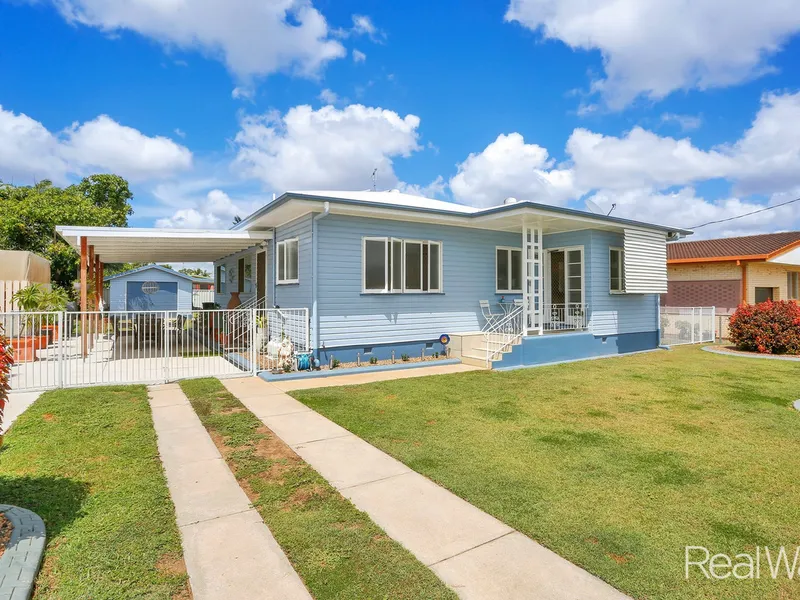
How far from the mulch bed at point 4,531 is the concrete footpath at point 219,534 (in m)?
1.00

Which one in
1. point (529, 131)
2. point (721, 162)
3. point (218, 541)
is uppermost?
point (721, 162)

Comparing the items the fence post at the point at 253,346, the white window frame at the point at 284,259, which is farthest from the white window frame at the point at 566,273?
the fence post at the point at 253,346

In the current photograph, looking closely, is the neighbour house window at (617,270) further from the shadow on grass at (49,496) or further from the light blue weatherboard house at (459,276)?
the shadow on grass at (49,496)

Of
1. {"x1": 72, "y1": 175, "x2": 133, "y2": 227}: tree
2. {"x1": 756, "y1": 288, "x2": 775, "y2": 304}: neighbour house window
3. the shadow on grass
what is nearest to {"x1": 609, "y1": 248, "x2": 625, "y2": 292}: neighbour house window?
{"x1": 756, "y1": 288, "x2": 775, "y2": 304}: neighbour house window

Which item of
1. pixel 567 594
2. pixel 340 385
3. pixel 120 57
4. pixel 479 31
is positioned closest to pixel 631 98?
pixel 479 31

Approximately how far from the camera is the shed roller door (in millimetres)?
24828

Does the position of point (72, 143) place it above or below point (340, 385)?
above

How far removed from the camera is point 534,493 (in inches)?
143

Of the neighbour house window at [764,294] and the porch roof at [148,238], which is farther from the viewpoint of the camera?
the neighbour house window at [764,294]

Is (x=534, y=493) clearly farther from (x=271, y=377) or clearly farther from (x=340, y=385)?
(x=271, y=377)

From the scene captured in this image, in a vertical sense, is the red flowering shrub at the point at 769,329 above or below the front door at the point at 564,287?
below

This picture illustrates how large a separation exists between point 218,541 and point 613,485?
10.8 ft

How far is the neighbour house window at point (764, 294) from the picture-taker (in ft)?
58.5

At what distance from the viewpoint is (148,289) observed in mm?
25109
